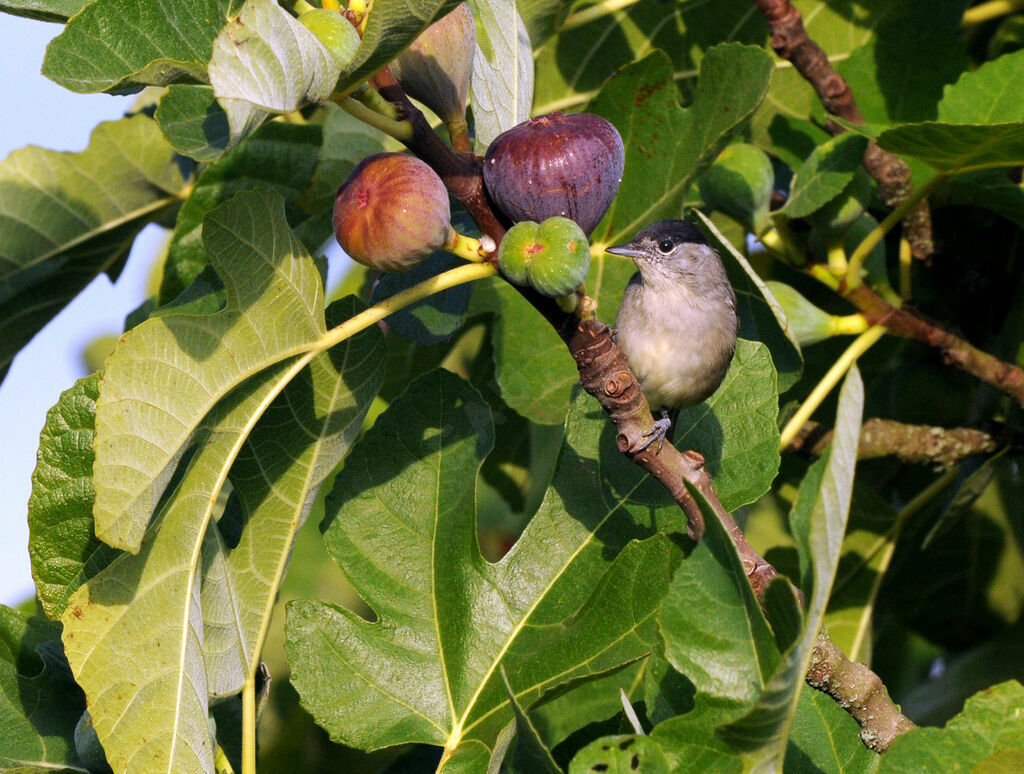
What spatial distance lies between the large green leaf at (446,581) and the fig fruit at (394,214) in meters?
0.54

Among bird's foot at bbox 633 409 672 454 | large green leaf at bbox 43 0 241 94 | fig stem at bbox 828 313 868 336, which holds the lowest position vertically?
fig stem at bbox 828 313 868 336

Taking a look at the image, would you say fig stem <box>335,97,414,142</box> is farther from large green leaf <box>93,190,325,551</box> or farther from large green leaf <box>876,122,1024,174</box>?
large green leaf <box>876,122,1024,174</box>

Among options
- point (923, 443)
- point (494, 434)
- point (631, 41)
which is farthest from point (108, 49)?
point (923, 443)

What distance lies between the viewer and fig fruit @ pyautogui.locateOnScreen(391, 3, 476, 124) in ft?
4.43

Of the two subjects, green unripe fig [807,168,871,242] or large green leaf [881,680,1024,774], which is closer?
large green leaf [881,680,1024,774]

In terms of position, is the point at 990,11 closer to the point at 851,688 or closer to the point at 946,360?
the point at 946,360

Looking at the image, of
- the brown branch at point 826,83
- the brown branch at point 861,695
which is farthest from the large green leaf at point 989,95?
the brown branch at point 861,695

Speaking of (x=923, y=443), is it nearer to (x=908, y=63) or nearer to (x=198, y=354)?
(x=908, y=63)

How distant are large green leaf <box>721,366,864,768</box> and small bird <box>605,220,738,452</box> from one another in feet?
3.40

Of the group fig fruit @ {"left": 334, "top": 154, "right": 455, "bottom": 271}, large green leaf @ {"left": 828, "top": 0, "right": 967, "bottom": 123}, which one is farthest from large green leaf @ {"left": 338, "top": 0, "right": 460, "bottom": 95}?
large green leaf @ {"left": 828, "top": 0, "right": 967, "bottom": 123}

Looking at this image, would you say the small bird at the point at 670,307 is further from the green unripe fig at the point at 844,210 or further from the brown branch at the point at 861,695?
the brown branch at the point at 861,695

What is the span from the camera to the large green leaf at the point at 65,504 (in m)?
1.52

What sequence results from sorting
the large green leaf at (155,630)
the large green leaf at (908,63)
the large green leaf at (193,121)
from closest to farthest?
1. the large green leaf at (155,630)
2. the large green leaf at (193,121)
3. the large green leaf at (908,63)

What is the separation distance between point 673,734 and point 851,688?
0.30 metres
